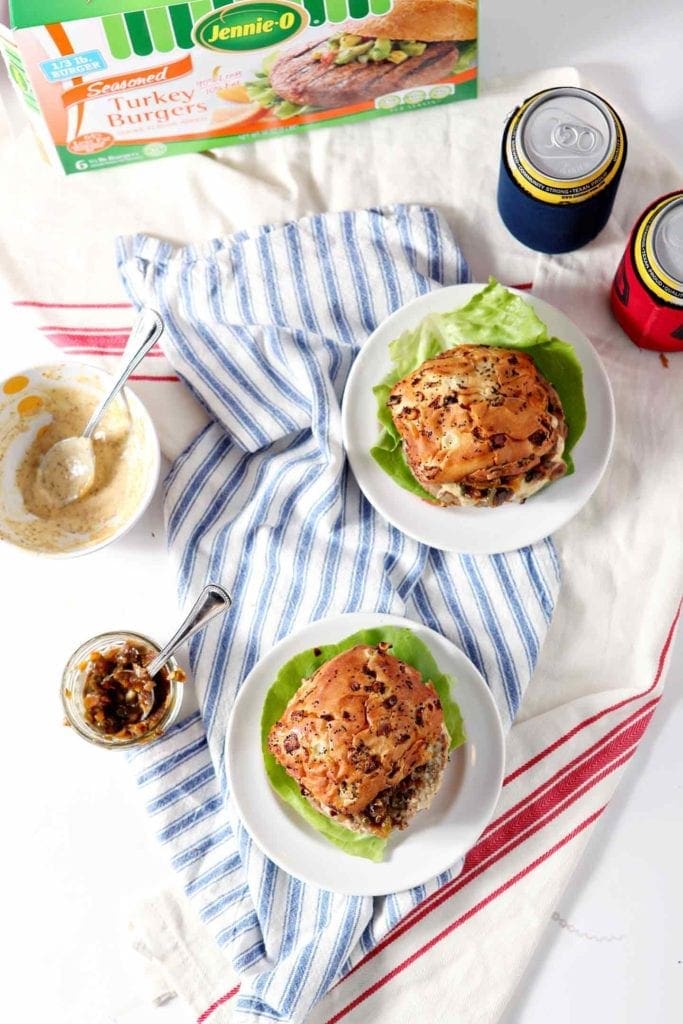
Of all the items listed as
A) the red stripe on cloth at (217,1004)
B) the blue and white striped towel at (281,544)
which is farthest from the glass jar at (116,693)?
the red stripe on cloth at (217,1004)

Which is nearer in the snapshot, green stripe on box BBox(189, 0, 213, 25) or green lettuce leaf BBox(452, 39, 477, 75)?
green stripe on box BBox(189, 0, 213, 25)

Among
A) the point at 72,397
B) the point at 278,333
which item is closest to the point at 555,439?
the point at 278,333

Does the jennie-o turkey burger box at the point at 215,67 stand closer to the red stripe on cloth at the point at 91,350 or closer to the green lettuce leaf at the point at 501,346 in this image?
the red stripe on cloth at the point at 91,350

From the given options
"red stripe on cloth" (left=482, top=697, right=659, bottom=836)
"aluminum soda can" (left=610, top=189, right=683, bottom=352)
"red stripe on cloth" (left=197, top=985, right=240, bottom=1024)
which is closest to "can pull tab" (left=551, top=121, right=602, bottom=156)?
"aluminum soda can" (left=610, top=189, right=683, bottom=352)

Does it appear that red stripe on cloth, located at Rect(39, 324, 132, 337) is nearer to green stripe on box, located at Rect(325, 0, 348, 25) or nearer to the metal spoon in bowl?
the metal spoon in bowl

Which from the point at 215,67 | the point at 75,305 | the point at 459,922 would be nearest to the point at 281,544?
the point at 75,305
